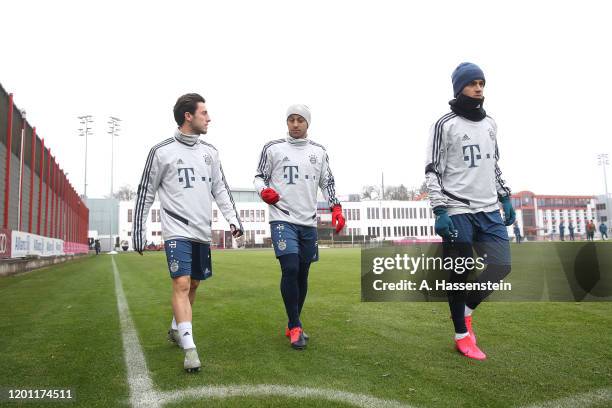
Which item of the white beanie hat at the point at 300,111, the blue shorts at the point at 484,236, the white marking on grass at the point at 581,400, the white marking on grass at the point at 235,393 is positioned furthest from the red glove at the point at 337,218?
the white marking on grass at the point at 581,400

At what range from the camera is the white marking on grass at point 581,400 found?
267cm

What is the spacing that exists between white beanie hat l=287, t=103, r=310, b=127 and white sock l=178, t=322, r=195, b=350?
7.57ft

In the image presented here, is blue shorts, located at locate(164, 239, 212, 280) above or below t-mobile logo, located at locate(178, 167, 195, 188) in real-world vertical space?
below

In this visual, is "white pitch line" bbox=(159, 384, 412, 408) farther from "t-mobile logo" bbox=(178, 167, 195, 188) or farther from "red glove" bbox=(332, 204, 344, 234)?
"red glove" bbox=(332, 204, 344, 234)

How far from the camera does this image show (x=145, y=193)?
4223 millimetres

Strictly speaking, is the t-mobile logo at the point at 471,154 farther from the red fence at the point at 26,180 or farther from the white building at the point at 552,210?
the white building at the point at 552,210

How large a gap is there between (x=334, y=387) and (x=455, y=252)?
1.66 m

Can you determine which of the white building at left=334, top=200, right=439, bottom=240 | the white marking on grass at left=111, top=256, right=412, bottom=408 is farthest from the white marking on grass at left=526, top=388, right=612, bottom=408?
the white building at left=334, top=200, right=439, bottom=240

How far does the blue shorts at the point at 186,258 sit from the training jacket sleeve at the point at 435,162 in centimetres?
205

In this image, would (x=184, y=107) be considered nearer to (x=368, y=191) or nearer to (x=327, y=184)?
(x=327, y=184)

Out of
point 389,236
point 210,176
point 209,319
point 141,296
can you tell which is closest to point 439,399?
point 210,176

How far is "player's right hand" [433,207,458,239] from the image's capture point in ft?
13.0

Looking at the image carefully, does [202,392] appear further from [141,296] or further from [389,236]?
[389,236]

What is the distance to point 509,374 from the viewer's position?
3297mm
